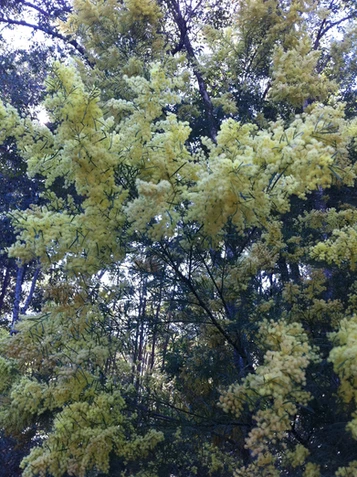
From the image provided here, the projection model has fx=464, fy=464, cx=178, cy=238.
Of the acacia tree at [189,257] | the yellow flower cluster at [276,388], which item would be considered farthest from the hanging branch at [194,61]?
the yellow flower cluster at [276,388]

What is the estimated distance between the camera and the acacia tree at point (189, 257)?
2.81 m

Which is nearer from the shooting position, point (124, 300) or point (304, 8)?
point (124, 300)

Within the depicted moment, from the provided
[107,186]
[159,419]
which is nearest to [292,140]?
[107,186]

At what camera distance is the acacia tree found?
2.81 metres

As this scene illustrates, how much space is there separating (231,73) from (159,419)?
4.43 metres

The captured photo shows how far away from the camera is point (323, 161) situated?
2.63 metres

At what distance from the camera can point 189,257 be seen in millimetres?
3646

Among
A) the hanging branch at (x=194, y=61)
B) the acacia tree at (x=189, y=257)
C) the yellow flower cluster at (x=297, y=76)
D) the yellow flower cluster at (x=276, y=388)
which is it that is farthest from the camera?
the hanging branch at (x=194, y=61)

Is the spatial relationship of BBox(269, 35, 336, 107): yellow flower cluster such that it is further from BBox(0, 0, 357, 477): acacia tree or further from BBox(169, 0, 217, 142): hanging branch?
BBox(169, 0, 217, 142): hanging branch

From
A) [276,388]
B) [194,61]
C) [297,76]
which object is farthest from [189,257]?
[194,61]

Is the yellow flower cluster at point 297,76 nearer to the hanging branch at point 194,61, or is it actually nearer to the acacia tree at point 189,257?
the acacia tree at point 189,257

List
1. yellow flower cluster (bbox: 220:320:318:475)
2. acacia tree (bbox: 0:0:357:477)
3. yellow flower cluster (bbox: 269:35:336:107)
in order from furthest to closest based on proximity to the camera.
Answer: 1. yellow flower cluster (bbox: 269:35:336:107)
2. acacia tree (bbox: 0:0:357:477)
3. yellow flower cluster (bbox: 220:320:318:475)

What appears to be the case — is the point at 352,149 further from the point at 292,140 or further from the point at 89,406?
the point at 89,406

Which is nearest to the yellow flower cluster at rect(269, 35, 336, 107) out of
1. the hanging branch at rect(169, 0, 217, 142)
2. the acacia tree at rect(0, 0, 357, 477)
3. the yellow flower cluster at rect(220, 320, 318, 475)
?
the acacia tree at rect(0, 0, 357, 477)
